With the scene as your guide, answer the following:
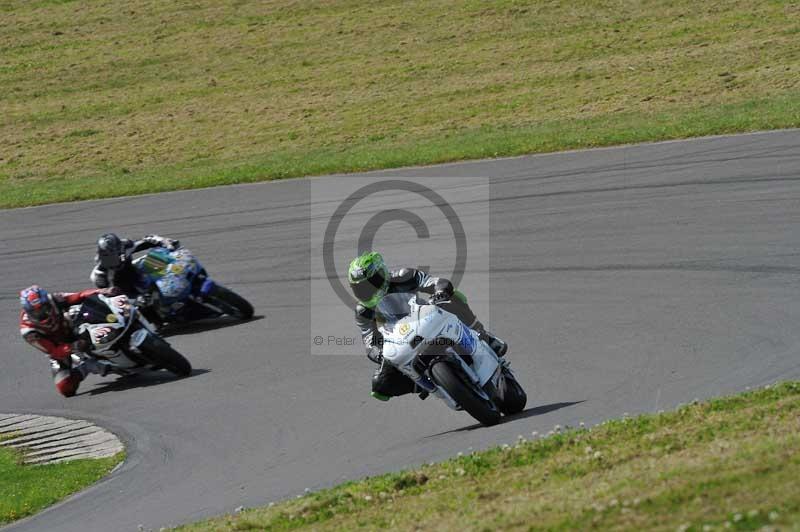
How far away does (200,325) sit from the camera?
706 inches

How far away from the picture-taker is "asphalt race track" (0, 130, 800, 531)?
11.2 m

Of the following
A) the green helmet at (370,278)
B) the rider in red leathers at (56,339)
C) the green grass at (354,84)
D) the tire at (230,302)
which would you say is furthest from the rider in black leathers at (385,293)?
the green grass at (354,84)

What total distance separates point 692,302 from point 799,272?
5.00 ft

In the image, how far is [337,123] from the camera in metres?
33.8

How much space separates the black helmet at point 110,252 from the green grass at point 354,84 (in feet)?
33.6

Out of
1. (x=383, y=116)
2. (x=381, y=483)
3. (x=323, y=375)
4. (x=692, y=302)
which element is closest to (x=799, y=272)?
(x=692, y=302)

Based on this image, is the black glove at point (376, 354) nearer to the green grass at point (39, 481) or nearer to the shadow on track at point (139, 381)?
the green grass at point (39, 481)

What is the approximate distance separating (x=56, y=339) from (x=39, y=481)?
12.5ft

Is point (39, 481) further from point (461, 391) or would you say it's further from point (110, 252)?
point (110, 252)

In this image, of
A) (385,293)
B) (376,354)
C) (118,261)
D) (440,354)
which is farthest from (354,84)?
(440,354)

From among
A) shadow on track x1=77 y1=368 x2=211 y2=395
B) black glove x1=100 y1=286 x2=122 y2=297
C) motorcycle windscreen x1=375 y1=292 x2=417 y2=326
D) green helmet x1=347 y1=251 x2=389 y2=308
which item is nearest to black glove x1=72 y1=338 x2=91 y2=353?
shadow on track x1=77 y1=368 x2=211 y2=395

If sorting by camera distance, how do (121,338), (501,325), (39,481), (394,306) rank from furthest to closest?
(121,338)
(501,325)
(39,481)
(394,306)

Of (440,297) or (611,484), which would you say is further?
(440,297)

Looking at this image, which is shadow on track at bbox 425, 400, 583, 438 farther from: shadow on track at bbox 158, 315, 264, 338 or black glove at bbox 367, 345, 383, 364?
shadow on track at bbox 158, 315, 264, 338
